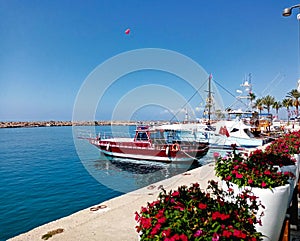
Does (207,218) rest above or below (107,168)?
above

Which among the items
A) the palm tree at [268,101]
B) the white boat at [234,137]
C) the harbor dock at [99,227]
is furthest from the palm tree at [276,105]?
the harbor dock at [99,227]

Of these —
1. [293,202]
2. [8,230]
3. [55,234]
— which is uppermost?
[293,202]

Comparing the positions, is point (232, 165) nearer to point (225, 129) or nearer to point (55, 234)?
point (55, 234)

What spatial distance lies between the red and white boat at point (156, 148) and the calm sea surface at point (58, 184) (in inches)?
28.1

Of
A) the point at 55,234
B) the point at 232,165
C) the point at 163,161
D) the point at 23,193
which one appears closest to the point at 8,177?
the point at 23,193

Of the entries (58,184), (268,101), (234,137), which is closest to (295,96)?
→ (268,101)

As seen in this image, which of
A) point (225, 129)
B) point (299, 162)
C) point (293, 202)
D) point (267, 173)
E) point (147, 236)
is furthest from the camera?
point (225, 129)

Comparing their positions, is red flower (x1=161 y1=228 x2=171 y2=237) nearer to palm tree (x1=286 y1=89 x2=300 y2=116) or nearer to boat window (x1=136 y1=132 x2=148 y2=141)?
boat window (x1=136 y1=132 x2=148 y2=141)

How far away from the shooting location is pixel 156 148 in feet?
63.3

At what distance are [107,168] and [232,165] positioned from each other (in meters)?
17.0

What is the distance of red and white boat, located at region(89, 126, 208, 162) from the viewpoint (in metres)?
18.9

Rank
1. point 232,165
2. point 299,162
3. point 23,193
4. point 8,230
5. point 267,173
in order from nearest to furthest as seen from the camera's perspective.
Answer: point 267,173
point 232,165
point 299,162
point 8,230
point 23,193

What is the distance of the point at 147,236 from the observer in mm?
1720

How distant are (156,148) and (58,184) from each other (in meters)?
8.32
